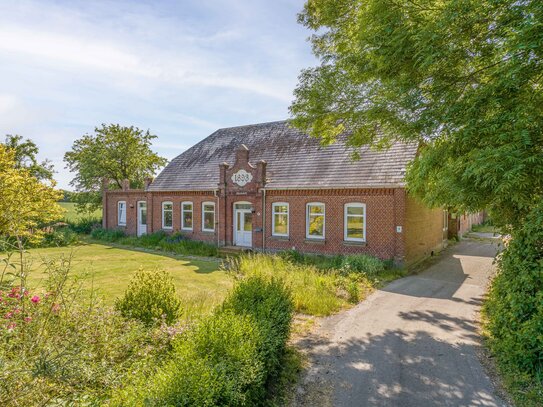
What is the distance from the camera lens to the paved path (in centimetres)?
486

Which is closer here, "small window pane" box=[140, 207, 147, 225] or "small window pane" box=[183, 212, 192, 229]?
"small window pane" box=[183, 212, 192, 229]

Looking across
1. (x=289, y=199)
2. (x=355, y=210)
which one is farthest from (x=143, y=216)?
(x=355, y=210)

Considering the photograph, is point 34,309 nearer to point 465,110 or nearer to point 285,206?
point 465,110

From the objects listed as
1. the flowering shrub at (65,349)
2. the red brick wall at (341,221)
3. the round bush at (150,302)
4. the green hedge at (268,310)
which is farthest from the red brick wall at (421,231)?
the flowering shrub at (65,349)

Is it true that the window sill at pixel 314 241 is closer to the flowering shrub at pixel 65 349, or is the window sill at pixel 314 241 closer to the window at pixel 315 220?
the window at pixel 315 220

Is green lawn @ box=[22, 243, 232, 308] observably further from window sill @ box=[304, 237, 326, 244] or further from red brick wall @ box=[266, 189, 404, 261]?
window sill @ box=[304, 237, 326, 244]

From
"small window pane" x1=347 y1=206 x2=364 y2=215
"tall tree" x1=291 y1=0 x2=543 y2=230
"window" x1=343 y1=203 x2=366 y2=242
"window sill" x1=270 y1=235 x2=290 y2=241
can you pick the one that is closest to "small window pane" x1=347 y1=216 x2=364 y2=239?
"window" x1=343 y1=203 x2=366 y2=242

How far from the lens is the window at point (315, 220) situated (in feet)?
51.3

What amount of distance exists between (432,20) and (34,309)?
7.88m

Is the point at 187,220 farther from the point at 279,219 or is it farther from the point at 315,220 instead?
the point at 315,220

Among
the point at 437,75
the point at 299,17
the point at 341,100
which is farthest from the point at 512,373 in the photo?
the point at 299,17

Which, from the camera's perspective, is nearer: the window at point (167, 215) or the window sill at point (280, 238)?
the window sill at point (280, 238)

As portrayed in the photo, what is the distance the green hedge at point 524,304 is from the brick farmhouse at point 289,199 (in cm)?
654

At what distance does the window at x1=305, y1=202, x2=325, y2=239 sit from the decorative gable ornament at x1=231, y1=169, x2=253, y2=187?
3.86m
